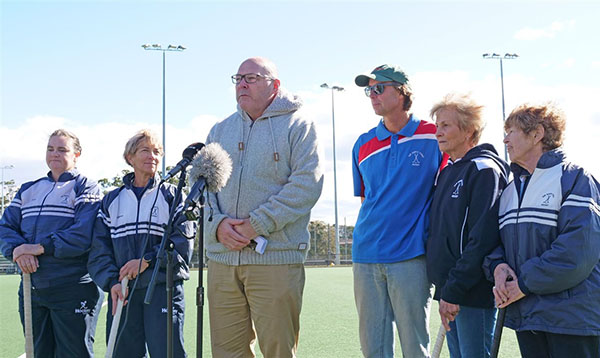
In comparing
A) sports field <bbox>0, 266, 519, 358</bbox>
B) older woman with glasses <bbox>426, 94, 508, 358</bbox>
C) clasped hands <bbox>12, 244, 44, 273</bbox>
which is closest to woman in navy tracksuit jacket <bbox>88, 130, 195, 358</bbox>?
clasped hands <bbox>12, 244, 44, 273</bbox>

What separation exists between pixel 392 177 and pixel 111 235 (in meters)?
2.15

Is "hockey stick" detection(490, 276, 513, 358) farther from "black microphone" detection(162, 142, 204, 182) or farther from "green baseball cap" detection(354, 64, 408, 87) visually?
"black microphone" detection(162, 142, 204, 182)

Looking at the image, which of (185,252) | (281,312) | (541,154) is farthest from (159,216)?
(541,154)

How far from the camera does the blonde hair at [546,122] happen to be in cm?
316

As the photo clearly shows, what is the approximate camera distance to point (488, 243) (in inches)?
127

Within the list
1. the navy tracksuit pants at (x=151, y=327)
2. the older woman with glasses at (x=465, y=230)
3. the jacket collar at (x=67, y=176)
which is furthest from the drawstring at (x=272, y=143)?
the jacket collar at (x=67, y=176)

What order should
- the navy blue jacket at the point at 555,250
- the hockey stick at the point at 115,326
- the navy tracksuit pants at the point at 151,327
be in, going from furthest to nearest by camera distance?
the hockey stick at the point at 115,326 → the navy tracksuit pants at the point at 151,327 → the navy blue jacket at the point at 555,250

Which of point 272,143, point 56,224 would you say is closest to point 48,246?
point 56,224

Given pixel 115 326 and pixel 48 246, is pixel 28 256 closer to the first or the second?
pixel 48 246

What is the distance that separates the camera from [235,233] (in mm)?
3604

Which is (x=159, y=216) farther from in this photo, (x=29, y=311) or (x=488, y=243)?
(x=488, y=243)

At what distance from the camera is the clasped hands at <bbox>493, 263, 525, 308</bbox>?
3.01 metres

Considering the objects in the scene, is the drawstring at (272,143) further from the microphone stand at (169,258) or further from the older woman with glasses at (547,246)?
the older woman with glasses at (547,246)

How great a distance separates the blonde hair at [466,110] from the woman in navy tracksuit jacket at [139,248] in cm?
191
